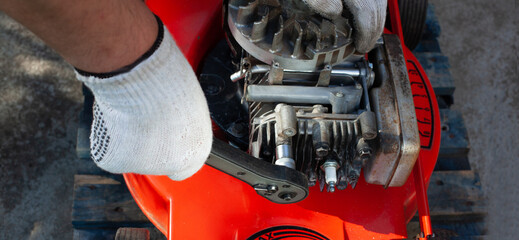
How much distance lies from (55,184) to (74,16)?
1488 millimetres

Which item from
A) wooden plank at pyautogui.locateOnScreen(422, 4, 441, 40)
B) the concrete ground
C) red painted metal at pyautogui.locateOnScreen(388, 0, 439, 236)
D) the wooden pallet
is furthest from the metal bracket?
wooden plank at pyautogui.locateOnScreen(422, 4, 441, 40)

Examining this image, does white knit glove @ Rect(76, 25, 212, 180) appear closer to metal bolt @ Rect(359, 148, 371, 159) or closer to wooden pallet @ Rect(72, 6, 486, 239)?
metal bolt @ Rect(359, 148, 371, 159)

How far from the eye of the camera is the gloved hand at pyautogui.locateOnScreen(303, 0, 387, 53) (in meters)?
1.10

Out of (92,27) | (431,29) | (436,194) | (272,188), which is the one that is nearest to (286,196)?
(272,188)

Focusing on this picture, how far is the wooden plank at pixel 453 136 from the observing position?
1814 millimetres

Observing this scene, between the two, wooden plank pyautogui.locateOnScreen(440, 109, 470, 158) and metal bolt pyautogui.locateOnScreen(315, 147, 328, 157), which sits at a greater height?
wooden plank pyautogui.locateOnScreen(440, 109, 470, 158)

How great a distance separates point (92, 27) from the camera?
66 centimetres

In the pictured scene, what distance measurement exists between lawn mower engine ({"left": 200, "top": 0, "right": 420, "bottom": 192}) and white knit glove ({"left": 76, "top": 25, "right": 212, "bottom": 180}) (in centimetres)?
33

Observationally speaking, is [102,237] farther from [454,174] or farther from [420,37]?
[420,37]

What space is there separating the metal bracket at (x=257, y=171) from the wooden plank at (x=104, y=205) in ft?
2.13

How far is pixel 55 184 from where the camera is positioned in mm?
1953

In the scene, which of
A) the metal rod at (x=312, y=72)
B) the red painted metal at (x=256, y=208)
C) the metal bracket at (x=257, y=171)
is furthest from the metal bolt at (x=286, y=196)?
the metal rod at (x=312, y=72)

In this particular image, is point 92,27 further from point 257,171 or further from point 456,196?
point 456,196

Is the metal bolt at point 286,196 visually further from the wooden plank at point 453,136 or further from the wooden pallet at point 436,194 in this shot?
the wooden plank at point 453,136
